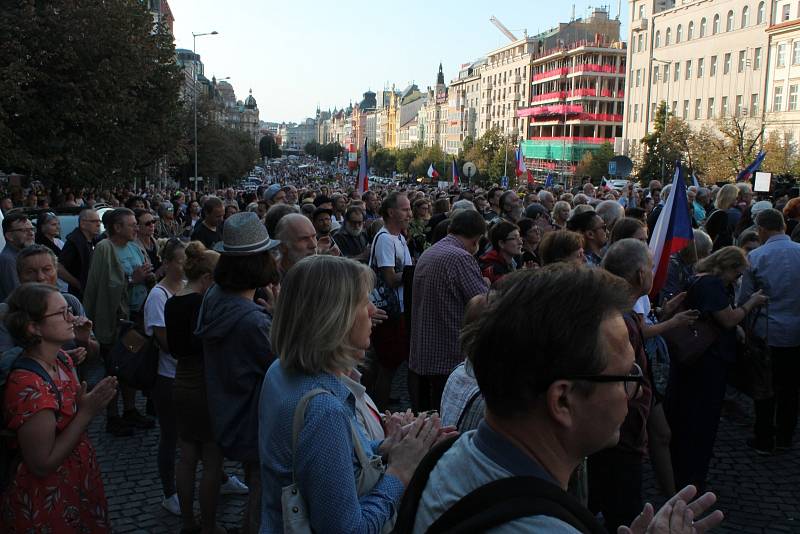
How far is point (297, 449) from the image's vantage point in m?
2.36

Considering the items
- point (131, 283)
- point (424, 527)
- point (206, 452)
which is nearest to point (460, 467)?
point (424, 527)

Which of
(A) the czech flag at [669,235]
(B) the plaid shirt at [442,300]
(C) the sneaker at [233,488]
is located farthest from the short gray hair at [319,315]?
(A) the czech flag at [669,235]

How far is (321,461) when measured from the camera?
2316mm

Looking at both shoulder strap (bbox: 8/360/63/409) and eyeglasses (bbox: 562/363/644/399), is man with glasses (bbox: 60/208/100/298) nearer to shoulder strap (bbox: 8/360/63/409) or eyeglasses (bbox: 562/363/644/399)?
shoulder strap (bbox: 8/360/63/409)

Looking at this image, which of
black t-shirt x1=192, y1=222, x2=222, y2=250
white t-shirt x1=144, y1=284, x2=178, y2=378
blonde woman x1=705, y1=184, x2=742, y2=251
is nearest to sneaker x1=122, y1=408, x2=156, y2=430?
Result: white t-shirt x1=144, y1=284, x2=178, y2=378

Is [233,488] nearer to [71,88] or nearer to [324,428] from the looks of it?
[324,428]

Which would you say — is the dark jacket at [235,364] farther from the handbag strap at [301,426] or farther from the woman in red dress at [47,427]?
the handbag strap at [301,426]

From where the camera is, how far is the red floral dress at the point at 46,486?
3.33 m

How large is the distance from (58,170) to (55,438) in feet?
67.2

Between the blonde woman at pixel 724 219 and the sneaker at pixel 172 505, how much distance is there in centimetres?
731

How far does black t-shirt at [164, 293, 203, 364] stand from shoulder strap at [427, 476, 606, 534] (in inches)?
123

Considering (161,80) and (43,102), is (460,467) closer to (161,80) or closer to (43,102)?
(43,102)

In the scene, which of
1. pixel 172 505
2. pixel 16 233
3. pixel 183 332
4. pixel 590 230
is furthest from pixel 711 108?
pixel 183 332

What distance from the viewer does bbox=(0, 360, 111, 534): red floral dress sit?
131 inches
